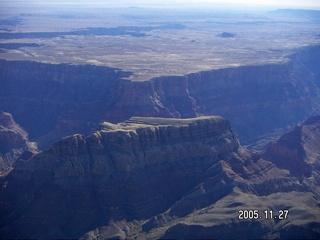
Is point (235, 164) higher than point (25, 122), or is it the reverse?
point (235, 164)

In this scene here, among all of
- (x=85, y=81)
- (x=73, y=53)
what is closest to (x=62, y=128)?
(x=85, y=81)

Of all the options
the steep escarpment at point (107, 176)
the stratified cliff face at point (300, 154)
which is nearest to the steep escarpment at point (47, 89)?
the stratified cliff face at point (300, 154)

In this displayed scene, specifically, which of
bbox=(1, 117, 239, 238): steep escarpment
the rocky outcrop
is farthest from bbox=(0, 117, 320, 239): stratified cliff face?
the rocky outcrop

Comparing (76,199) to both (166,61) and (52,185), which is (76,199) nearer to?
(52,185)

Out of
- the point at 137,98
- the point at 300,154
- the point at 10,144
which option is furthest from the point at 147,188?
the point at 137,98

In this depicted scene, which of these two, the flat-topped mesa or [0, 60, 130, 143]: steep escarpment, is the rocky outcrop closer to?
[0, 60, 130, 143]: steep escarpment

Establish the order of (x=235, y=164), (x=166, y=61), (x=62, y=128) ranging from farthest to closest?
(x=166, y=61), (x=62, y=128), (x=235, y=164)

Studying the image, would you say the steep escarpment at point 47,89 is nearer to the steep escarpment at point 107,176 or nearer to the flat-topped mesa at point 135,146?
the flat-topped mesa at point 135,146
